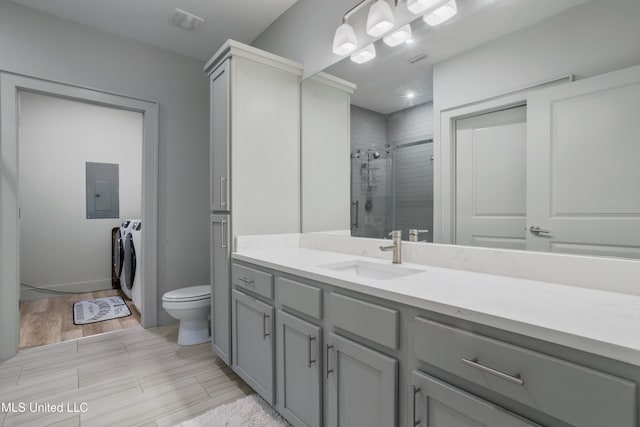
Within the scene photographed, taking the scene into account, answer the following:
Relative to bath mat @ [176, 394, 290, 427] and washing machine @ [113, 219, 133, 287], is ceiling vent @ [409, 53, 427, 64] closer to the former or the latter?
bath mat @ [176, 394, 290, 427]

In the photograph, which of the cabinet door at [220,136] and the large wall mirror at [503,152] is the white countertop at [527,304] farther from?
the cabinet door at [220,136]

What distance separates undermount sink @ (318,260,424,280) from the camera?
149cm

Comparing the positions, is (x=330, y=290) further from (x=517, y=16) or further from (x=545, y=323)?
(x=517, y=16)

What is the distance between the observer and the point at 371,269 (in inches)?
65.1

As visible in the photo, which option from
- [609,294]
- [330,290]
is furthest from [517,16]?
[330,290]

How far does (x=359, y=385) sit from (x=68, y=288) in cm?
447

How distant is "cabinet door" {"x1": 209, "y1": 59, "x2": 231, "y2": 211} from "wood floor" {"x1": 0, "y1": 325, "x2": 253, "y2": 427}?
1.14 metres

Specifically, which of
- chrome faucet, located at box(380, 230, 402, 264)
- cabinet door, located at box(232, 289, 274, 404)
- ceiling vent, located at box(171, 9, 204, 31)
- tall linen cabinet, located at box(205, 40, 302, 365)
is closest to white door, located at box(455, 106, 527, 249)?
chrome faucet, located at box(380, 230, 402, 264)

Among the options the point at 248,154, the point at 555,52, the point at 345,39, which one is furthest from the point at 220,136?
the point at 555,52

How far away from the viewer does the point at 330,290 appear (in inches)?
50.8

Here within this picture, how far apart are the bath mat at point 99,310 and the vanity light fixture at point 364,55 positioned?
3309mm

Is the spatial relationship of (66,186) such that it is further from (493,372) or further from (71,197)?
(493,372)

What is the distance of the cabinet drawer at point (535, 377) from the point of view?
626mm

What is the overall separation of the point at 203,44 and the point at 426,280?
2984mm
